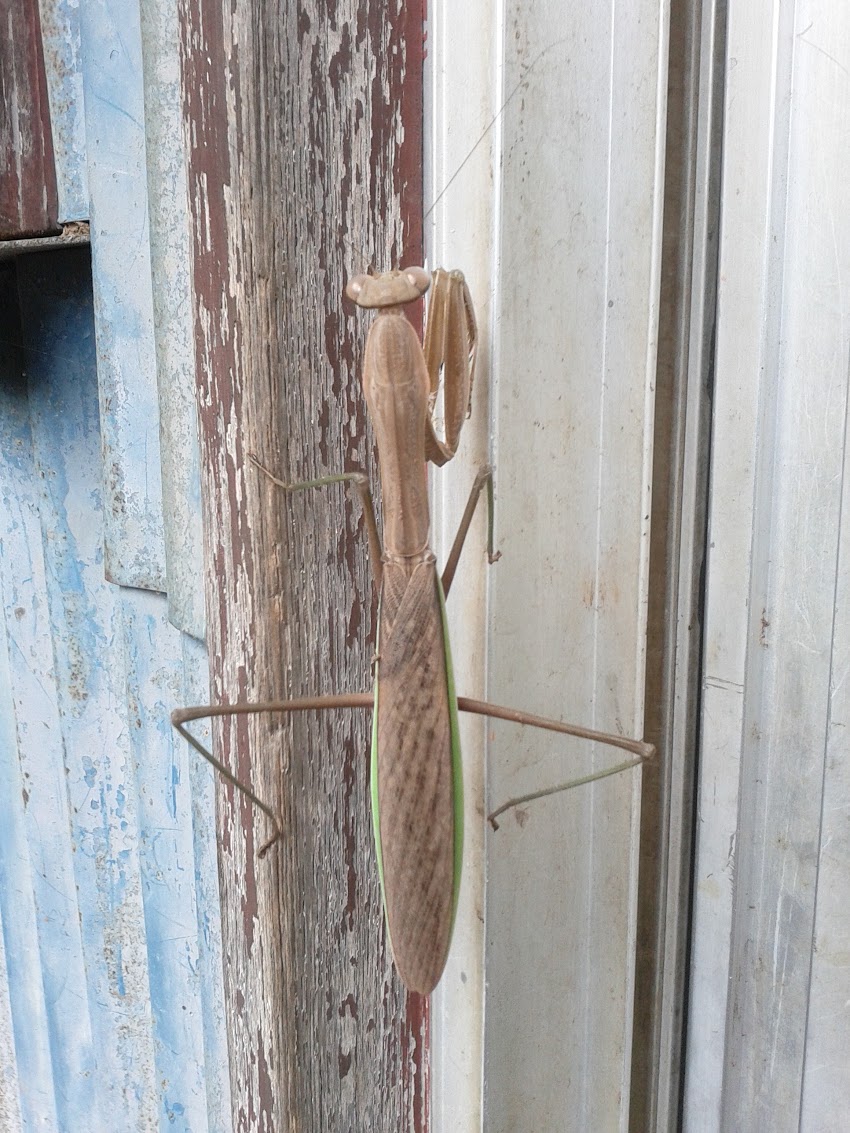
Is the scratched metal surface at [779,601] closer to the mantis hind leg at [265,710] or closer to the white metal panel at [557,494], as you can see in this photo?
the white metal panel at [557,494]

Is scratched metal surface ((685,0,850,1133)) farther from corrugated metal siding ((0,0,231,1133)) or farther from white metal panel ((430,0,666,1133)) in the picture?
corrugated metal siding ((0,0,231,1133))

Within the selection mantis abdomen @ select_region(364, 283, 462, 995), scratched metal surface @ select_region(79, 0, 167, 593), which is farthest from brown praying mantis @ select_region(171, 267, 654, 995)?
scratched metal surface @ select_region(79, 0, 167, 593)

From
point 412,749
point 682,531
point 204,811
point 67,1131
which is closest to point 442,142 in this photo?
point 682,531

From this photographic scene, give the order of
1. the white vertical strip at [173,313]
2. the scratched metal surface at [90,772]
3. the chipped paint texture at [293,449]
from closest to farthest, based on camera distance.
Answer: the chipped paint texture at [293,449]
the white vertical strip at [173,313]
the scratched metal surface at [90,772]

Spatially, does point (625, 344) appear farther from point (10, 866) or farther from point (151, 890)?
point (10, 866)

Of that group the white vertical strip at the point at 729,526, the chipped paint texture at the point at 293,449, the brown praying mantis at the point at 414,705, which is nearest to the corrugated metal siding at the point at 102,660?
the chipped paint texture at the point at 293,449

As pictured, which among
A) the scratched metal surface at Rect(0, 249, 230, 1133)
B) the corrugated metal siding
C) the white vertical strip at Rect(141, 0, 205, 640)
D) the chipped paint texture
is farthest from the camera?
the scratched metal surface at Rect(0, 249, 230, 1133)
